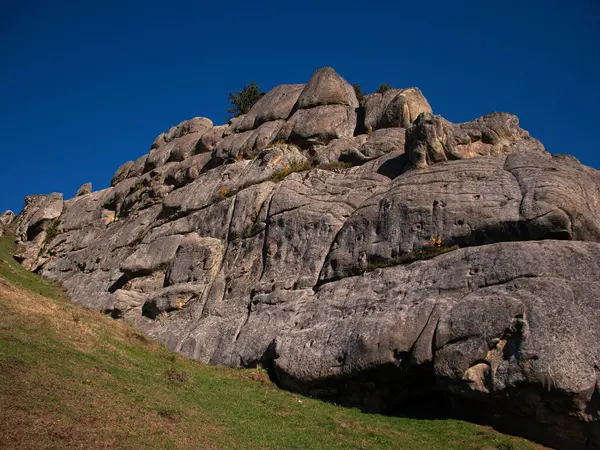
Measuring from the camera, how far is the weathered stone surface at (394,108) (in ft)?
126

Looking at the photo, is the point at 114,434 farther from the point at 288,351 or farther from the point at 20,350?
the point at 288,351

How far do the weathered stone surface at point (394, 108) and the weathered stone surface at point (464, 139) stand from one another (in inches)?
238

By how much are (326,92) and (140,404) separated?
3054 cm

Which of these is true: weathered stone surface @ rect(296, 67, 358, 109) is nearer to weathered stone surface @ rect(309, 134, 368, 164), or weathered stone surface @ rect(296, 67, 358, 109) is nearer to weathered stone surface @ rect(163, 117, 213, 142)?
weathered stone surface @ rect(309, 134, 368, 164)

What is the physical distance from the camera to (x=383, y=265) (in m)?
→ 26.6

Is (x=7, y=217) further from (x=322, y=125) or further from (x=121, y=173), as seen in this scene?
(x=322, y=125)

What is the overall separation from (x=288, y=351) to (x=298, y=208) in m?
9.67

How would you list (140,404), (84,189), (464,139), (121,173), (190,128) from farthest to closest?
(84,189), (121,173), (190,128), (464,139), (140,404)

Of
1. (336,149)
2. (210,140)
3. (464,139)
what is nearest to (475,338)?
(464,139)

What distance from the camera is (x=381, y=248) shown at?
89.5 ft

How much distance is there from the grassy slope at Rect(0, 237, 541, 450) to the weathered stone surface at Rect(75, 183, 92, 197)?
39.1 meters

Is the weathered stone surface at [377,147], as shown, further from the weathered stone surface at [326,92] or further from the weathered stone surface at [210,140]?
the weathered stone surface at [210,140]

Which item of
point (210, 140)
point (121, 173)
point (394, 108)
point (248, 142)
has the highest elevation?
point (394, 108)

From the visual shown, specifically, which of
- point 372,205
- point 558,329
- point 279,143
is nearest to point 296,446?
point 558,329
